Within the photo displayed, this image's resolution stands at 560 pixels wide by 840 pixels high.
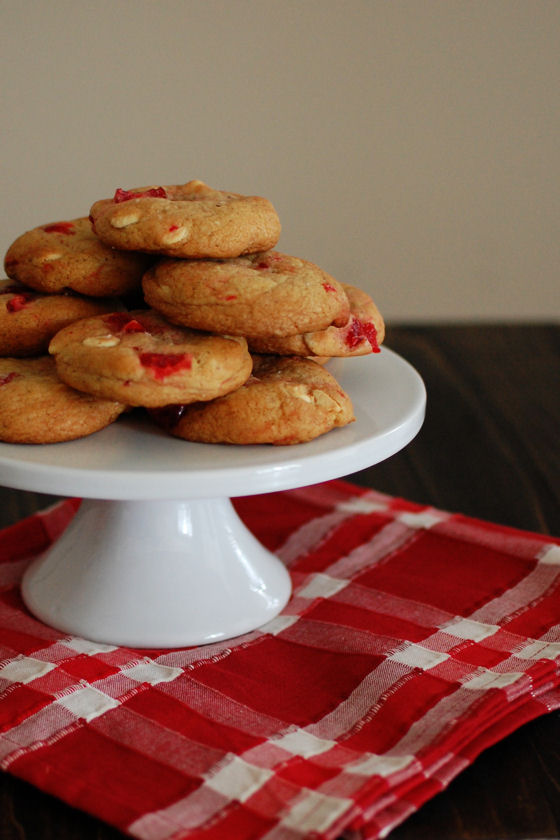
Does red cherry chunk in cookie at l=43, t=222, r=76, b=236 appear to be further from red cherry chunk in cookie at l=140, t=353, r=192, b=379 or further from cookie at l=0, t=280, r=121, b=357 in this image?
red cherry chunk in cookie at l=140, t=353, r=192, b=379

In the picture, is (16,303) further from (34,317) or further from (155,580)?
(155,580)

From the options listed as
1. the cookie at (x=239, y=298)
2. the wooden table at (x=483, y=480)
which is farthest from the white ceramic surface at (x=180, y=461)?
the wooden table at (x=483, y=480)

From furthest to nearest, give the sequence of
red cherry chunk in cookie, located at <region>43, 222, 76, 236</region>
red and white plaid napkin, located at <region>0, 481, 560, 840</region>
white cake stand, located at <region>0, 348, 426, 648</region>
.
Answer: red cherry chunk in cookie, located at <region>43, 222, 76, 236</region>, white cake stand, located at <region>0, 348, 426, 648</region>, red and white plaid napkin, located at <region>0, 481, 560, 840</region>

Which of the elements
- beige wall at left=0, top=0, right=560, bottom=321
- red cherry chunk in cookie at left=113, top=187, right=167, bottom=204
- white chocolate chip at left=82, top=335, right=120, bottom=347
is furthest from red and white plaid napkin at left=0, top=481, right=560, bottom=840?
beige wall at left=0, top=0, right=560, bottom=321

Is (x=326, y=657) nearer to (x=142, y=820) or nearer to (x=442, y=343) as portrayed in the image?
(x=142, y=820)

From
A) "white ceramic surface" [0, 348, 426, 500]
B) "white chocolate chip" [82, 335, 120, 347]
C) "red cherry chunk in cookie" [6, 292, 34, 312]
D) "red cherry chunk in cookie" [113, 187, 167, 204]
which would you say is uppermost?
"red cherry chunk in cookie" [113, 187, 167, 204]
